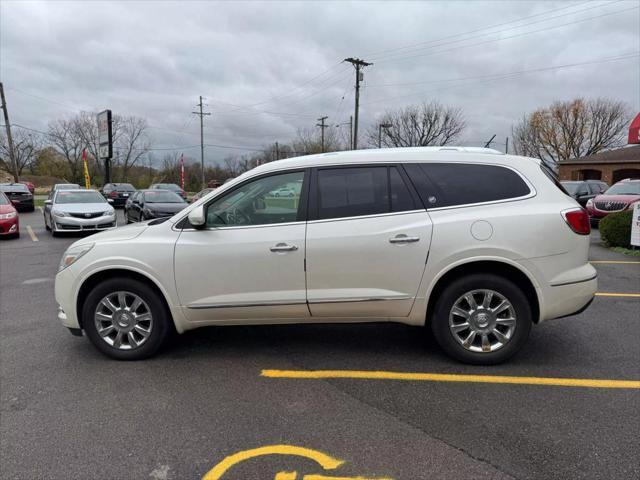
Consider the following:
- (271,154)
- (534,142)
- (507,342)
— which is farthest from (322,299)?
(271,154)

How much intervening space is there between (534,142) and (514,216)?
57.5 meters

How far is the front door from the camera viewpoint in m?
3.70

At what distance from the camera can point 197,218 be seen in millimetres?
3723

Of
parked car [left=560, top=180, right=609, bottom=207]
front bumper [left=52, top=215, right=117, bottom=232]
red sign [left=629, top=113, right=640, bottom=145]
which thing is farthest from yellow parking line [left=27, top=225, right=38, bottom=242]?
parked car [left=560, top=180, right=609, bottom=207]

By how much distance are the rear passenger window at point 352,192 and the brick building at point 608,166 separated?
3954 cm

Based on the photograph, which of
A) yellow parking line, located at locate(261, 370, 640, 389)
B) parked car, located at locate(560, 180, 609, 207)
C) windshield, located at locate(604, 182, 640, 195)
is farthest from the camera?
parked car, located at locate(560, 180, 609, 207)

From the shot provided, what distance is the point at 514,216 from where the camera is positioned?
359 cm

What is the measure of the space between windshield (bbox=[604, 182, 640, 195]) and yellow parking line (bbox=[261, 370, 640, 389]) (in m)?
13.1

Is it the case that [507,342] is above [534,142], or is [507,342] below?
below

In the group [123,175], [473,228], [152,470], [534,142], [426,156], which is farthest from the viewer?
[123,175]

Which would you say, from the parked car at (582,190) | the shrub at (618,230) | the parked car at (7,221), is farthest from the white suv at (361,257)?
the parked car at (582,190)

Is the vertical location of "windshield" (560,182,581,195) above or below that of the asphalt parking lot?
above

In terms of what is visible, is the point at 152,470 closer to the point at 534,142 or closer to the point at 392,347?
the point at 392,347

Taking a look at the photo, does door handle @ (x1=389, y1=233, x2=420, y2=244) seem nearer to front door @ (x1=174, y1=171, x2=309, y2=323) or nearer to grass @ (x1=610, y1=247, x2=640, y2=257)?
front door @ (x1=174, y1=171, x2=309, y2=323)
